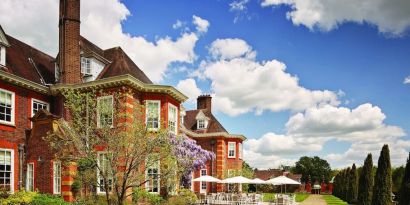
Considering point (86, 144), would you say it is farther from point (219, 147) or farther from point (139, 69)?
point (219, 147)

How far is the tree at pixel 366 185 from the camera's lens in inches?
1070

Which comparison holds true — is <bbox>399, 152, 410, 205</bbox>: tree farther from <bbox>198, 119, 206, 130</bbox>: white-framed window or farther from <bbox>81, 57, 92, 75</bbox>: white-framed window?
<bbox>198, 119, 206, 130</bbox>: white-framed window

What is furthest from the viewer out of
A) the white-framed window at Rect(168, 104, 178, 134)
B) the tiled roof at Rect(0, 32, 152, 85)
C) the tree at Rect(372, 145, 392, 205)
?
the white-framed window at Rect(168, 104, 178, 134)

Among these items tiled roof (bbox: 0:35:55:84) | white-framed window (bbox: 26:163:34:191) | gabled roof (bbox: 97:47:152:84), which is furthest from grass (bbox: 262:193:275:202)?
tiled roof (bbox: 0:35:55:84)

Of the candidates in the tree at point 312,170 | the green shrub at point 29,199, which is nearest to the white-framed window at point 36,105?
the green shrub at point 29,199

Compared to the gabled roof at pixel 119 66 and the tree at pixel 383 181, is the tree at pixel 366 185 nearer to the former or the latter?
the tree at pixel 383 181

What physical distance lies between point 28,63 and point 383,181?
23.2 meters

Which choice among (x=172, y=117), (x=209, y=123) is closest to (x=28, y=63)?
(x=172, y=117)

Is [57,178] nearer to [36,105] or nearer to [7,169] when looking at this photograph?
[7,169]

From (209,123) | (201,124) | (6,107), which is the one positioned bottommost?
(201,124)

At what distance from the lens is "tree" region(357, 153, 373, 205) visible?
89.2ft

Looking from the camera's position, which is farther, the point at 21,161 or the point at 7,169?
the point at 21,161

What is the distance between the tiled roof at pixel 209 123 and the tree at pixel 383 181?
1988 centimetres

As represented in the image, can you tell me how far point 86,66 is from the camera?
80.8 feet
